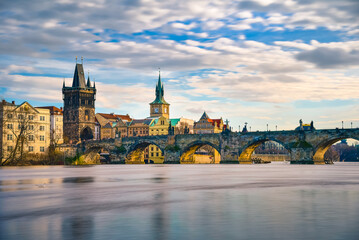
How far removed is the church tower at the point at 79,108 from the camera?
150 meters

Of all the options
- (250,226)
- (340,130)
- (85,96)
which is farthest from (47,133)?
(250,226)

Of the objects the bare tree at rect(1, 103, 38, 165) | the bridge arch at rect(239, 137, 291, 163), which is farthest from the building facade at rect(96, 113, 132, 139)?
the bridge arch at rect(239, 137, 291, 163)

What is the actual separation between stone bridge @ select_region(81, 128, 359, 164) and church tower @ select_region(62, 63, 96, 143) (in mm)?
24776

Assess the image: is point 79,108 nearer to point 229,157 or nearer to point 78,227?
point 229,157

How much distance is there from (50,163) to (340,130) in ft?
180

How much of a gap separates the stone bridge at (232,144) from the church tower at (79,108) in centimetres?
2478

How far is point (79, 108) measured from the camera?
152 meters

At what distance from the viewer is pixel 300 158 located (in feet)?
289

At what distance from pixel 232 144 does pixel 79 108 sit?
68.3 metres

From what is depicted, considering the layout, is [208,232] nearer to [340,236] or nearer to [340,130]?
[340,236]

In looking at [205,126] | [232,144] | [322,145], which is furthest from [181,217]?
[205,126]

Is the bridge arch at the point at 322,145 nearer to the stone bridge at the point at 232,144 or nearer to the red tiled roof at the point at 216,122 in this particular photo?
the stone bridge at the point at 232,144

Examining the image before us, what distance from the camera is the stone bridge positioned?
86.1 metres

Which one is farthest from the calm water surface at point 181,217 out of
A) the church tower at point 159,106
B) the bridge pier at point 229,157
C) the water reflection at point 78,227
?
the church tower at point 159,106
